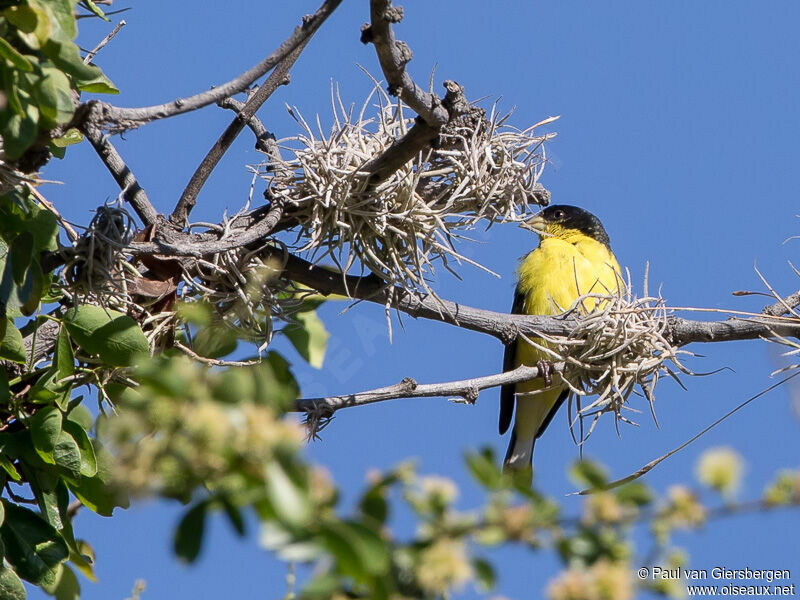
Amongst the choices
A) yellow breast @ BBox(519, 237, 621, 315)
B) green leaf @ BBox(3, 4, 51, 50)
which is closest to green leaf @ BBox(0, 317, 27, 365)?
green leaf @ BBox(3, 4, 51, 50)

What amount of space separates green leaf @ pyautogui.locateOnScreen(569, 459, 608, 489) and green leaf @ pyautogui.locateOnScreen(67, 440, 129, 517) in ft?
4.43

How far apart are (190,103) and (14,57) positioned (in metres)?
0.35

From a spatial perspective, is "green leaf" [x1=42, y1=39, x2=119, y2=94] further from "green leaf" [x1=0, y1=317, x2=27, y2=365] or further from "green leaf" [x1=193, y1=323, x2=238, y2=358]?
"green leaf" [x1=193, y1=323, x2=238, y2=358]

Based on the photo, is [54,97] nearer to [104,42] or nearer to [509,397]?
[104,42]

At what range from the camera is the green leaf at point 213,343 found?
8.11 ft

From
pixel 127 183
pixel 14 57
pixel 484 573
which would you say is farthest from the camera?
pixel 127 183

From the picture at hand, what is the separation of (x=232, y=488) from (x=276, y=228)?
169 cm

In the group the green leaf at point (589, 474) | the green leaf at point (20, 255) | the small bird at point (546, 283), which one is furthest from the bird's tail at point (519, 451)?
the green leaf at point (589, 474)

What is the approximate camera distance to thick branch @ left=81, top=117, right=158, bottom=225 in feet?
7.59

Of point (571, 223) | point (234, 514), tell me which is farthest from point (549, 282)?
point (234, 514)

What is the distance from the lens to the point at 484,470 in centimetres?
102

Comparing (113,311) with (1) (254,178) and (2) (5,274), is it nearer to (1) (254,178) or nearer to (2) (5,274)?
(2) (5,274)

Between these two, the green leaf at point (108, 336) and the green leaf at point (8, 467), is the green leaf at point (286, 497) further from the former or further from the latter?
the green leaf at point (8, 467)

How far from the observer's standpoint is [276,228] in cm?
258
